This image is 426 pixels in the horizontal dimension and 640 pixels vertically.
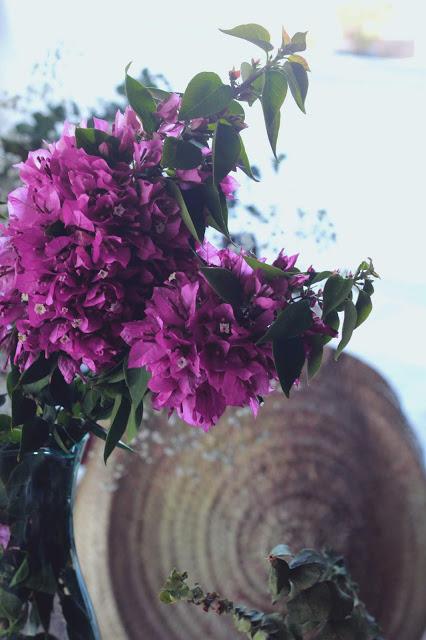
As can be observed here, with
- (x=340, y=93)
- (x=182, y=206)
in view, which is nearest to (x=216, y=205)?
(x=182, y=206)

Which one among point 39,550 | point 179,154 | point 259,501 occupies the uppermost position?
point 179,154

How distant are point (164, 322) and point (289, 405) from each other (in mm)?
640

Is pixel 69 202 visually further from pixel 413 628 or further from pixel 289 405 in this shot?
pixel 413 628

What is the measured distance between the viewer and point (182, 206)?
1.43 ft

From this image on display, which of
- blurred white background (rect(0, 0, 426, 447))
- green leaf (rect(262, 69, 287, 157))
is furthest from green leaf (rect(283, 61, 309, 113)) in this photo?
blurred white background (rect(0, 0, 426, 447))

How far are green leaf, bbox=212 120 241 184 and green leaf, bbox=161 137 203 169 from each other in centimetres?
2

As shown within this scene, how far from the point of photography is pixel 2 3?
161cm

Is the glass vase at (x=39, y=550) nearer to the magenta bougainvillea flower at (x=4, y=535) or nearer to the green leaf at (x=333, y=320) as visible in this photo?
the magenta bougainvillea flower at (x=4, y=535)

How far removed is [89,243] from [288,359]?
0.11 m

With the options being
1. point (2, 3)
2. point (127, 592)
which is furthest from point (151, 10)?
point (127, 592)

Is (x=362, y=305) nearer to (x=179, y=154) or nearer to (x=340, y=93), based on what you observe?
(x=179, y=154)

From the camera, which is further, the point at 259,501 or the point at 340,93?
the point at 340,93

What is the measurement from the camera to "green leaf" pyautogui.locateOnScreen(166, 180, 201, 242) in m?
0.43

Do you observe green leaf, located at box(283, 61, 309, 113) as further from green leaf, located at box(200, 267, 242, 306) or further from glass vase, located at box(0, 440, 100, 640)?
glass vase, located at box(0, 440, 100, 640)
